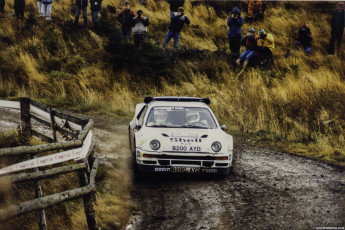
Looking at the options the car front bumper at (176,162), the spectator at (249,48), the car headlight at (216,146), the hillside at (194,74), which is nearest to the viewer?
the car front bumper at (176,162)

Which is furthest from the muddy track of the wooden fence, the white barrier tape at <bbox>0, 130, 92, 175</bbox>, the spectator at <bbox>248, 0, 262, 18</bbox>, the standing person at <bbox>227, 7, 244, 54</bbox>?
the spectator at <bbox>248, 0, 262, 18</bbox>

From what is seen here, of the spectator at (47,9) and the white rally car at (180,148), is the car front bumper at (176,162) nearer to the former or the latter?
the white rally car at (180,148)

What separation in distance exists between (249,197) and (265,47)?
36.3 feet

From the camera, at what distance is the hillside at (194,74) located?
13.2 metres

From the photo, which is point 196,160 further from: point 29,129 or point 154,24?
point 154,24

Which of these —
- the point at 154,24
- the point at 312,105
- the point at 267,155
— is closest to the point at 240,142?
the point at 267,155

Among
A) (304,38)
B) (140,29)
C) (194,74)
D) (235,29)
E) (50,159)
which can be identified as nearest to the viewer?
(50,159)

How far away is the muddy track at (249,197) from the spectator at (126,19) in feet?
28.6

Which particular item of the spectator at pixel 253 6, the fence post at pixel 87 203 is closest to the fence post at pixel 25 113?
the fence post at pixel 87 203

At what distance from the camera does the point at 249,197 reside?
7984mm

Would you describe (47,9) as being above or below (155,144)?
above

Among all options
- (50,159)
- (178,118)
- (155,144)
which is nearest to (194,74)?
(178,118)

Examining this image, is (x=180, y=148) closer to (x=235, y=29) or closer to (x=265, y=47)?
(x=235, y=29)

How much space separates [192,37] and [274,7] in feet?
20.8
